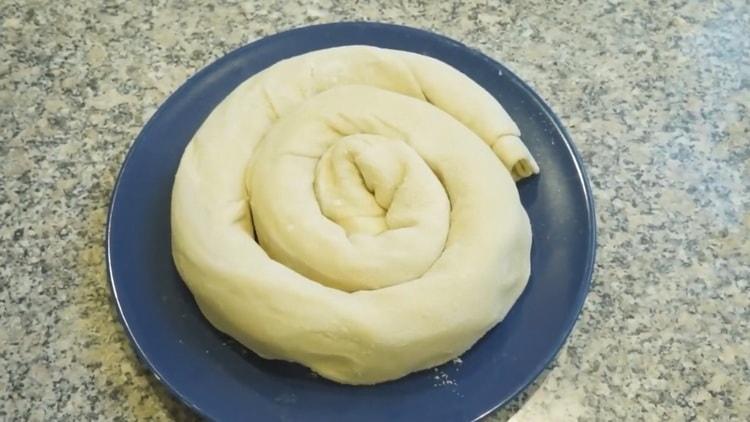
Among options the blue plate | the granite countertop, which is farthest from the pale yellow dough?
the granite countertop

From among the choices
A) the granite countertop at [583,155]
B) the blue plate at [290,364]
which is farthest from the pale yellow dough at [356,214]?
the granite countertop at [583,155]

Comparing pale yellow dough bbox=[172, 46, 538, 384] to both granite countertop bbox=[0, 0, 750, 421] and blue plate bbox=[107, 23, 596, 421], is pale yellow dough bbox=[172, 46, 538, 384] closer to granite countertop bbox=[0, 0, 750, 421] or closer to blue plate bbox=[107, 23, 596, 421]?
blue plate bbox=[107, 23, 596, 421]

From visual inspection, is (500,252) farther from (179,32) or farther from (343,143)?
(179,32)

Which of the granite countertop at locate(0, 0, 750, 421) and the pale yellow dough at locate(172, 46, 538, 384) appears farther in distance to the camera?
the granite countertop at locate(0, 0, 750, 421)

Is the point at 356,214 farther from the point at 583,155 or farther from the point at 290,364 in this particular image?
the point at 583,155

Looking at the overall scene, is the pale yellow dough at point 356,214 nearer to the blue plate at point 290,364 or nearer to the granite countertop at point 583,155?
the blue plate at point 290,364

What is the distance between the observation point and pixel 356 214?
70 centimetres

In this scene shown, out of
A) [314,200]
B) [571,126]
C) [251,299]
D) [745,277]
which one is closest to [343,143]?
[314,200]

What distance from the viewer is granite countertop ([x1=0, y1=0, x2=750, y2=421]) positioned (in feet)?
2.43

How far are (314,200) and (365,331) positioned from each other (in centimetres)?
13

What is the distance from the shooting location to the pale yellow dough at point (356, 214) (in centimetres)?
64

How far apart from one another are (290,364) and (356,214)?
5.5 inches

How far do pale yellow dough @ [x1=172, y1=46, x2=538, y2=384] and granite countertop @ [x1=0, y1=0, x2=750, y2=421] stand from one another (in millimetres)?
137

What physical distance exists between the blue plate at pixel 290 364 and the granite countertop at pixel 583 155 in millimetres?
71
